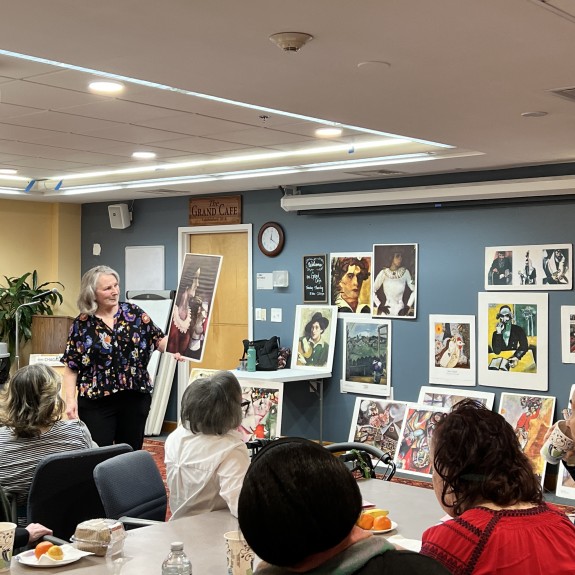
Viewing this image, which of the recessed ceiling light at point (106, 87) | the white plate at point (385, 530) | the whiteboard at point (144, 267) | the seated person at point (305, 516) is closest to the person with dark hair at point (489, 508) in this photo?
the seated person at point (305, 516)

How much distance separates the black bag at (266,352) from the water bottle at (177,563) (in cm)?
560

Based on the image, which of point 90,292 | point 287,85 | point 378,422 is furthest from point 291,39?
point 378,422

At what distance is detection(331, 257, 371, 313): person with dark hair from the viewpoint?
25.6ft

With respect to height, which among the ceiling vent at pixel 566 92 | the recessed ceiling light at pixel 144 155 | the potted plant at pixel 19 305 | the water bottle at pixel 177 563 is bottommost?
the water bottle at pixel 177 563

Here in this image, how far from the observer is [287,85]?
4.01m

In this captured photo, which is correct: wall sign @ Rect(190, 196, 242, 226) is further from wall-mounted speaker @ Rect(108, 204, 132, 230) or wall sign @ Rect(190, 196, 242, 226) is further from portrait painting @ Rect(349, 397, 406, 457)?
portrait painting @ Rect(349, 397, 406, 457)

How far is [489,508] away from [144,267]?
792 centimetres

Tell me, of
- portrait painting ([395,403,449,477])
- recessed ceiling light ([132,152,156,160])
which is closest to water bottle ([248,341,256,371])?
portrait painting ([395,403,449,477])

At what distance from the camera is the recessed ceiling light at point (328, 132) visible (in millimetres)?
5781

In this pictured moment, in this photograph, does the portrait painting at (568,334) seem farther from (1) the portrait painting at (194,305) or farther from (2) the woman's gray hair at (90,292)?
(2) the woman's gray hair at (90,292)

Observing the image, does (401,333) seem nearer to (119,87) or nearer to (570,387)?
(570,387)

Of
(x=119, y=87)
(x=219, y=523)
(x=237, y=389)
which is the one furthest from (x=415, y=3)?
(x=119, y=87)

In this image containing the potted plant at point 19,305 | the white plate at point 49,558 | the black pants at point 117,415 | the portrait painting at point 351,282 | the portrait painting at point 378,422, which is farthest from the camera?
the potted plant at point 19,305

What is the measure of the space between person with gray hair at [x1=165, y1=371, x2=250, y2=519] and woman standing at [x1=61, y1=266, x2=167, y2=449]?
167 cm
